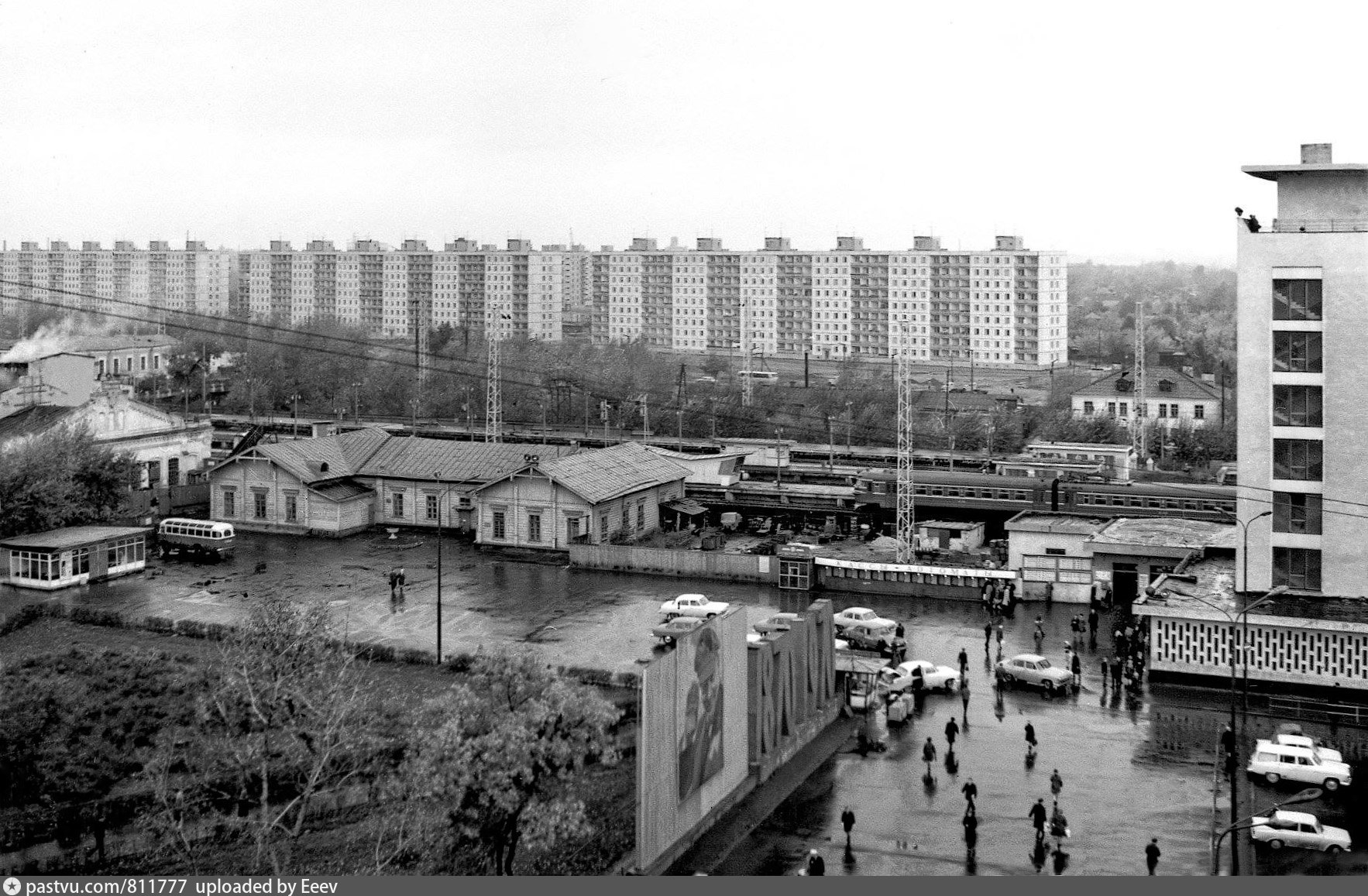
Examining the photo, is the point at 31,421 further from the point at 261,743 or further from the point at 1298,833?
the point at 1298,833

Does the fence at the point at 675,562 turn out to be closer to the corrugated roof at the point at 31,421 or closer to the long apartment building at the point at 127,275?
the corrugated roof at the point at 31,421

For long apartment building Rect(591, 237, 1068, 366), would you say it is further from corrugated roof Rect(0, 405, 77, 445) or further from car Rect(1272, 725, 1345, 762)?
car Rect(1272, 725, 1345, 762)

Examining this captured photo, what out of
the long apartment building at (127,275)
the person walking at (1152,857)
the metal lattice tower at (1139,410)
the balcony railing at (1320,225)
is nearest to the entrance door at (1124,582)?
the balcony railing at (1320,225)

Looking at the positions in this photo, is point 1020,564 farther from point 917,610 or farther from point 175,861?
point 175,861

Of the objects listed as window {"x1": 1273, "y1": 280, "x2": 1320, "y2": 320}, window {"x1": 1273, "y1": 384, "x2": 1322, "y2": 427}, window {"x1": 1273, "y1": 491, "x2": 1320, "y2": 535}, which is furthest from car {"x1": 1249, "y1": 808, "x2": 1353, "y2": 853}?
window {"x1": 1273, "y1": 280, "x2": 1320, "y2": 320}

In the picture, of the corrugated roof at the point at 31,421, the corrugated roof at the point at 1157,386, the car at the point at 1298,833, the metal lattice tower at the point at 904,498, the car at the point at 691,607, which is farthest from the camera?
the corrugated roof at the point at 1157,386

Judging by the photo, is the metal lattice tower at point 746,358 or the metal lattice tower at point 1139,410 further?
the metal lattice tower at point 746,358
